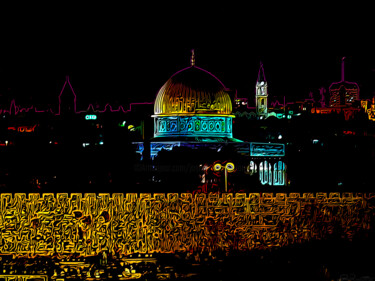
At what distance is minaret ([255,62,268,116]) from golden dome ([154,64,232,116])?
23199 millimetres

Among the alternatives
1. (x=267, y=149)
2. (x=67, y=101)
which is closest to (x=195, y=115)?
(x=267, y=149)

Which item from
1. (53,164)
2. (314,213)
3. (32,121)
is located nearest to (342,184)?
(53,164)

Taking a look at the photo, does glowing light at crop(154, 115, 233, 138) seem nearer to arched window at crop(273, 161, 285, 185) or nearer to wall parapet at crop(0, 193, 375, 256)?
arched window at crop(273, 161, 285, 185)

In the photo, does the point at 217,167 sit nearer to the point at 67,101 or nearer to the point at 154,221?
the point at 154,221

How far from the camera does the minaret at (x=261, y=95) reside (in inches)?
3323

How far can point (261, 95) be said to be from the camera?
85375 millimetres

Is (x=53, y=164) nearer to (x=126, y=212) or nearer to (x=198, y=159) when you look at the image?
(x=198, y=159)

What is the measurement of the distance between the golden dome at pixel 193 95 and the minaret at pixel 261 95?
2320 centimetres

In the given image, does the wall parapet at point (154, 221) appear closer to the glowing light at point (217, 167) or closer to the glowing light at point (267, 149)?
the glowing light at point (217, 167)

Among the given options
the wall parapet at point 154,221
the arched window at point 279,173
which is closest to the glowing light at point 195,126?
the arched window at point 279,173

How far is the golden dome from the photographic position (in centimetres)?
6016

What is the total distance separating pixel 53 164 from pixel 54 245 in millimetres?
22270

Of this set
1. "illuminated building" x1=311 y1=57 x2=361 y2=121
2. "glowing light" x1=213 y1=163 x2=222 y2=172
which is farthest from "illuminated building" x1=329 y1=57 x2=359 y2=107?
"glowing light" x1=213 y1=163 x2=222 y2=172

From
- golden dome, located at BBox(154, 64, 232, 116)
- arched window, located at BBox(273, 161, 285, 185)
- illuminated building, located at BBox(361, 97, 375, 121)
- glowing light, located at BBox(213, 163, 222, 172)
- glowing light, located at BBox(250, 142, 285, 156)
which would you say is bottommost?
glowing light, located at BBox(213, 163, 222, 172)
